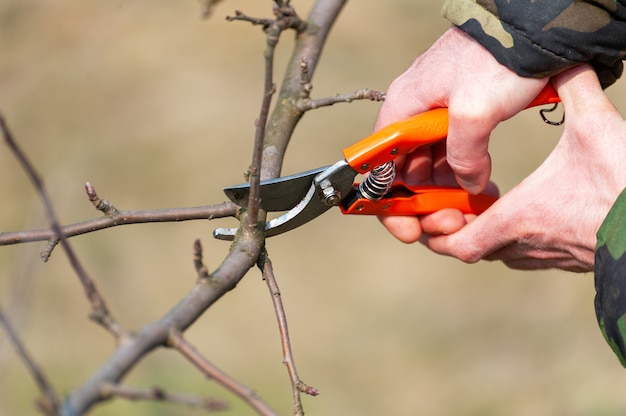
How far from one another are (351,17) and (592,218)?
527cm

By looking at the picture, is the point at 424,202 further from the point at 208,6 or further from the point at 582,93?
the point at 208,6

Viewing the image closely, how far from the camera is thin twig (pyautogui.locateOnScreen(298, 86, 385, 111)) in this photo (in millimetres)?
1527

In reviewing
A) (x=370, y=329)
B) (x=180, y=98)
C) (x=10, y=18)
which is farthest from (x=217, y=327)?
(x=10, y=18)

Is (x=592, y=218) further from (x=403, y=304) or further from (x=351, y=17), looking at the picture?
(x=351, y=17)

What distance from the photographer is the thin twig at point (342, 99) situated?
1.53m

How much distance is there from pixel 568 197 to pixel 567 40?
13.1 inches

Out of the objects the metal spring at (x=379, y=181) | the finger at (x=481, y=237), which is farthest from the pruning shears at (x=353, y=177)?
the finger at (x=481, y=237)

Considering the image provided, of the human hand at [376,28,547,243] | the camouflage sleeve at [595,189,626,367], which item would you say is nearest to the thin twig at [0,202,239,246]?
the human hand at [376,28,547,243]

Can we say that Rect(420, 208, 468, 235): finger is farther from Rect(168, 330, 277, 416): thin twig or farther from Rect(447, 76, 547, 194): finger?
Rect(168, 330, 277, 416): thin twig

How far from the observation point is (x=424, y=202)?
169 cm

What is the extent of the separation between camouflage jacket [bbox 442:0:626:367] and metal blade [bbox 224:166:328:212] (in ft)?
1.42

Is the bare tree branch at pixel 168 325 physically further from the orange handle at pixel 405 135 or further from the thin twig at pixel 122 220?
the orange handle at pixel 405 135

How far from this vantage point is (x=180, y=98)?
5.82 m

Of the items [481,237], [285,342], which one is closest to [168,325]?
[285,342]
